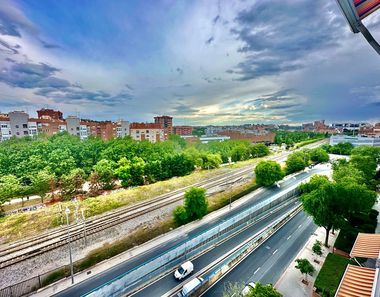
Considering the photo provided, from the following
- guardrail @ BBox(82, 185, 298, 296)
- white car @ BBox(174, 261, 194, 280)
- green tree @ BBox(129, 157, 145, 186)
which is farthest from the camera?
green tree @ BBox(129, 157, 145, 186)

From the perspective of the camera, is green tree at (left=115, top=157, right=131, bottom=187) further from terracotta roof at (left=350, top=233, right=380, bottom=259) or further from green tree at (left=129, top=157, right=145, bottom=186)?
terracotta roof at (left=350, top=233, right=380, bottom=259)

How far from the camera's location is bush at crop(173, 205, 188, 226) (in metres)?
21.4

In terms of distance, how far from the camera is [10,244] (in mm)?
18422

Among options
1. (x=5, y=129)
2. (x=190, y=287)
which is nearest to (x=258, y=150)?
(x=190, y=287)

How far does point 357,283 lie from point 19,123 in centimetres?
7058

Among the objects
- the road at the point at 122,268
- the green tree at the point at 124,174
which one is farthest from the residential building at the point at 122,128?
the road at the point at 122,268

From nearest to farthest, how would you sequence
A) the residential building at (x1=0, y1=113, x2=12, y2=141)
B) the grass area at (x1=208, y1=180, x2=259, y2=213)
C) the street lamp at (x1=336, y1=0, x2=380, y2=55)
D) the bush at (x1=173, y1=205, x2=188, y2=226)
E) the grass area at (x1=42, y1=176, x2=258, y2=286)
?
the street lamp at (x1=336, y1=0, x2=380, y2=55)
the grass area at (x1=42, y1=176, x2=258, y2=286)
the bush at (x1=173, y1=205, x2=188, y2=226)
the grass area at (x1=208, y1=180, x2=259, y2=213)
the residential building at (x1=0, y1=113, x2=12, y2=141)

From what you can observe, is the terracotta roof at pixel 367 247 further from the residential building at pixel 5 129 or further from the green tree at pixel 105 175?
the residential building at pixel 5 129

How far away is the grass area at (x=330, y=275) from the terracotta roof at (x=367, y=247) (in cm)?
281

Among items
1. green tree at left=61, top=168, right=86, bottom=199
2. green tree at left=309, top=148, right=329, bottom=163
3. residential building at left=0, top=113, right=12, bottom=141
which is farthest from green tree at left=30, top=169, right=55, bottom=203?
green tree at left=309, top=148, right=329, bottom=163

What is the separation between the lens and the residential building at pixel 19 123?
50269 millimetres

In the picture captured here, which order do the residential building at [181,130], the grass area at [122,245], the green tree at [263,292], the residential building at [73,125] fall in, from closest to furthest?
the green tree at [263,292] < the grass area at [122,245] < the residential building at [73,125] < the residential building at [181,130]

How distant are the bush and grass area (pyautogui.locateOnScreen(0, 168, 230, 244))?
877cm

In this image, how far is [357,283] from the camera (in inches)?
314
